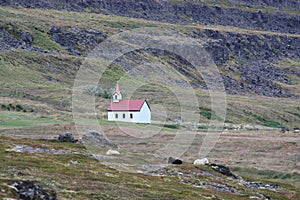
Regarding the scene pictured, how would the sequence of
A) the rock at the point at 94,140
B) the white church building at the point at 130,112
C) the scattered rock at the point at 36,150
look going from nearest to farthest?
the scattered rock at the point at 36,150 < the rock at the point at 94,140 < the white church building at the point at 130,112

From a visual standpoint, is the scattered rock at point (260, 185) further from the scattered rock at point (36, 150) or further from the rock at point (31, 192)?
the rock at point (31, 192)

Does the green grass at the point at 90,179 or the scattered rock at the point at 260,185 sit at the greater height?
the green grass at the point at 90,179

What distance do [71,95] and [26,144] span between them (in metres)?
81.0

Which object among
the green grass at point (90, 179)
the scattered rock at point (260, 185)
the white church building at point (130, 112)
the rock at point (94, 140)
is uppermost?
the white church building at point (130, 112)

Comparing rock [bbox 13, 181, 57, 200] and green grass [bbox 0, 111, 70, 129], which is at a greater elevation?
green grass [bbox 0, 111, 70, 129]

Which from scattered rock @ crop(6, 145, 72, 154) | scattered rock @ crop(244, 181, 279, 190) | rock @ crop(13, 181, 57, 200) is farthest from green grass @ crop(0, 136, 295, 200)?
scattered rock @ crop(244, 181, 279, 190)

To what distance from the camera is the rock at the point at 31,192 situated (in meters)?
33.6

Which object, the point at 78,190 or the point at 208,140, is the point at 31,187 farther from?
the point at 208,140

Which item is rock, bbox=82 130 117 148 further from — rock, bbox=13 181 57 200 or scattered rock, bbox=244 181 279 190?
rock, bbox=13 181 57 200

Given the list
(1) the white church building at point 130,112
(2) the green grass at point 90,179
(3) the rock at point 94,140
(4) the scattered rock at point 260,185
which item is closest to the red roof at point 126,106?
(1) the white church building at point 130,112

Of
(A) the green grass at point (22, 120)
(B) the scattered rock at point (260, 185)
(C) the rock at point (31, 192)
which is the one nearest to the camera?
(C) the rock at point (31, 192)

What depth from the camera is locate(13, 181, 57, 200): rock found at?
33.6m

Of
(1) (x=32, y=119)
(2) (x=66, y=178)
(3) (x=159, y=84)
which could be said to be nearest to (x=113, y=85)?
(3) (x=159, y=84)

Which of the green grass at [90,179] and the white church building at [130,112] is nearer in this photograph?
the green grass at [90,179]
